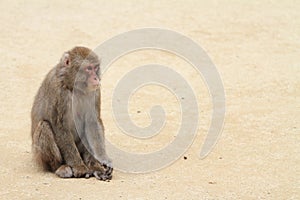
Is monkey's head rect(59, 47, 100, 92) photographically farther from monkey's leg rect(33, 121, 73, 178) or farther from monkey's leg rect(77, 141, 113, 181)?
monkey's leg rect(77, 141, 113, 181)

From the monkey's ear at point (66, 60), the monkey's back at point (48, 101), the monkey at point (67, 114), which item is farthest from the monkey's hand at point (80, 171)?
the monkey's ear at point (66, 60)

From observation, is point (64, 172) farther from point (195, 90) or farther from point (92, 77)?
point (195, 90)

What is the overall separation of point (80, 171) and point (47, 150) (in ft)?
1.30

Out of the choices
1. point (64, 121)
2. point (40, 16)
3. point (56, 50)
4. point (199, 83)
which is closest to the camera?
point (64, 121)

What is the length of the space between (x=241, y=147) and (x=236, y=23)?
5.68m

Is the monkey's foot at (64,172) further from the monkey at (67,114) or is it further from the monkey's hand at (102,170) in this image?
the monkey's hand at (102,170)

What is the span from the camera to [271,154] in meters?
7.14

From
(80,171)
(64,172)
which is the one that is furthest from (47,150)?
(80,171)

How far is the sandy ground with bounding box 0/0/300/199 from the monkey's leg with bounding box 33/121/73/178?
117 millimetres

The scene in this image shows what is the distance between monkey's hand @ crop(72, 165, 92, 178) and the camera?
21.4ft

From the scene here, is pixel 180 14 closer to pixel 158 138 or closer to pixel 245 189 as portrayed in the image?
pixel 158 138

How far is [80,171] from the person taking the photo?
654cm

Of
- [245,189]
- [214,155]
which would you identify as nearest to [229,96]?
[214,155]

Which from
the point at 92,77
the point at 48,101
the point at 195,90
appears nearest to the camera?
the point at 92,77
